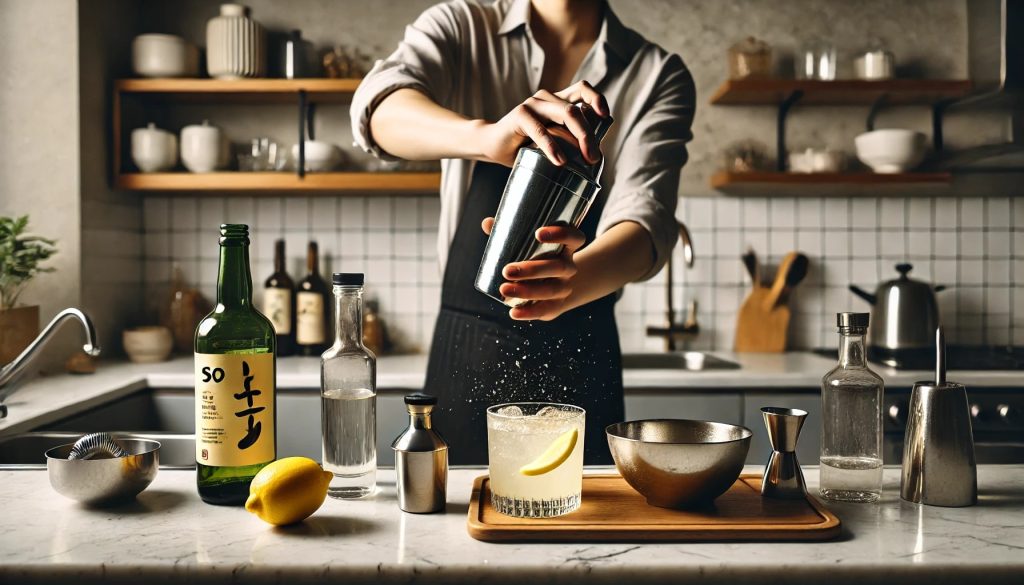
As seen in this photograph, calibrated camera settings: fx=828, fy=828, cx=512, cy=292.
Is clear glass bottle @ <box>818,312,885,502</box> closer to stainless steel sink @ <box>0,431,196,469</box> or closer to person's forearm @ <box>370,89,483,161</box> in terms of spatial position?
person's forearm @ <box>370,89,483,161</box>

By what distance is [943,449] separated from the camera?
0.93 metres

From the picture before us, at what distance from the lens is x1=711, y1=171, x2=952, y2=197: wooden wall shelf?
2533 millimetres

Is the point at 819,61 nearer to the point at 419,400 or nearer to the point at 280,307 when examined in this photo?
the point at 280,307

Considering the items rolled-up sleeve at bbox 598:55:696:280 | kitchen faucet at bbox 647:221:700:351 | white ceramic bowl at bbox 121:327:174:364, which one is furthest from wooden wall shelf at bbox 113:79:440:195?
rolled-up sleeve at bbox 598:55:696:280

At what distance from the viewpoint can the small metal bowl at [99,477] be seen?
2.93 ft

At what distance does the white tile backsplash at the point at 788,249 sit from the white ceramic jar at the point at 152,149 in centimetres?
31

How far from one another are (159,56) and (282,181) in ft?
1.90

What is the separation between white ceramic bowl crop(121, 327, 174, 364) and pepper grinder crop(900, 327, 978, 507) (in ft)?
7.24

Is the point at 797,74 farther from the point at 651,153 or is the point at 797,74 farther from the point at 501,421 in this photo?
the point at 501,421

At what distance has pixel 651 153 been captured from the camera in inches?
56.1

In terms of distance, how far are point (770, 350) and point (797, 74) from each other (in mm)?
924

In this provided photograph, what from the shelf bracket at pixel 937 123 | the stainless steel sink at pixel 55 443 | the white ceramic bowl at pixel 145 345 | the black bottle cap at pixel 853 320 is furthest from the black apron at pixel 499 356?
the shelf bracket at pixel 937 123

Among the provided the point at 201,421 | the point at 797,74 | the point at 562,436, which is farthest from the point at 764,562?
the point at 797,74

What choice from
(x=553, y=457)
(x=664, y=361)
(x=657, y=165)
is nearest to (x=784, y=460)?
(x=553, y=457)
